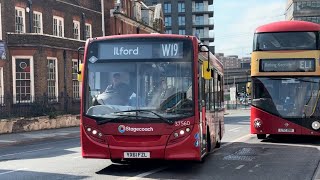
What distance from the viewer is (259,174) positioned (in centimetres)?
1078

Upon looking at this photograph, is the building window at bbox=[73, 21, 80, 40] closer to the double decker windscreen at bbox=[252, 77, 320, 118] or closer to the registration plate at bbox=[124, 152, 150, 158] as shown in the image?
the double decker windscreen at bbox=[252, 77, 320, 118]

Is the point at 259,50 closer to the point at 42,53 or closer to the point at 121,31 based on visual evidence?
the point at 42,53

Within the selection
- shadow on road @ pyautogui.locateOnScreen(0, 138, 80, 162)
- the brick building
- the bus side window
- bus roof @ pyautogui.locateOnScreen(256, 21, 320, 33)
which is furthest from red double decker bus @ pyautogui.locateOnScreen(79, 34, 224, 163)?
the brick building

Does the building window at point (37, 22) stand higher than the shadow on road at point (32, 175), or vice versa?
the building window at point (37, 22)

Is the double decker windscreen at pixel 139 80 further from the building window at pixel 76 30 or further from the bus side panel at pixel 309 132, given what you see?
the building window at pixel 76 30

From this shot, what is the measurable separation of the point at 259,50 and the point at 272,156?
15.4ft

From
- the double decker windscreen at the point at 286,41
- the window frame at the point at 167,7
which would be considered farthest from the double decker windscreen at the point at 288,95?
the window frame at the point at 167,7

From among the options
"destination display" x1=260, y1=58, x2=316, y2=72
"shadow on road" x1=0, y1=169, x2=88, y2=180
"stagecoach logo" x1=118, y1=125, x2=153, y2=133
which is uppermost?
"destination display" x1=260, y1=58, x2=316, y2=72

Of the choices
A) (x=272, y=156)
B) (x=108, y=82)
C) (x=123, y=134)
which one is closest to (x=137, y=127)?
(x=123, y=134)

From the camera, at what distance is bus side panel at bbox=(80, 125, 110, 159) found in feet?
34.1

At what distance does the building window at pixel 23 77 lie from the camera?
32656 millimetres

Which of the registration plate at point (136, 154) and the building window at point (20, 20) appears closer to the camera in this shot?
the registration plate at point (136, 154)

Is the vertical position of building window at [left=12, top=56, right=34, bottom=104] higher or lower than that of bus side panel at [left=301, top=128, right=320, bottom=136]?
higher

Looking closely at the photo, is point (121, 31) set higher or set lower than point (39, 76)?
higher
